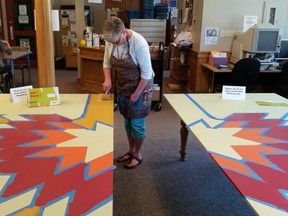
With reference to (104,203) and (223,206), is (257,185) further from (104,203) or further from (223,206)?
(223,206)

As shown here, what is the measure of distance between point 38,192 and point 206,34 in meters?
4.27

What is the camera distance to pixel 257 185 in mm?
1260

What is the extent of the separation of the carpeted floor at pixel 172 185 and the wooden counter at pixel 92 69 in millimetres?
1899

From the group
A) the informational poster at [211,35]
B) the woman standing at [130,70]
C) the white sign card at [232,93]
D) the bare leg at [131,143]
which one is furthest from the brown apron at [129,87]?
the informational poster at [211,35]

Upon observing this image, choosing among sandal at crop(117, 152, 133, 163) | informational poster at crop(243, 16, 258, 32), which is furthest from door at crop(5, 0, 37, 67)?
sandal at crop(117, 152, 133, 163)

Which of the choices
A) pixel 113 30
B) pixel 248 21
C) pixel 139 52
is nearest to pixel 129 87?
pixel 139 52

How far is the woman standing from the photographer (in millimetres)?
2146

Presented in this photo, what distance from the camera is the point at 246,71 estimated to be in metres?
4.09

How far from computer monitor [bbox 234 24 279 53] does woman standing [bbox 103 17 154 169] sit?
7.89 ft

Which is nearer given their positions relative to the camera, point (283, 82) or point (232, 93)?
point (232, 93)

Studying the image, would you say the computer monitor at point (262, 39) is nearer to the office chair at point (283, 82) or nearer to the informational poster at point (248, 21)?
the office chair at point (283, 82)

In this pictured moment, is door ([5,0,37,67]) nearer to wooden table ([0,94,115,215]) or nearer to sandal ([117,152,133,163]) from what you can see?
sandal ([117,152,133,163])

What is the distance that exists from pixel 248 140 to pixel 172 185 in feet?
3.37

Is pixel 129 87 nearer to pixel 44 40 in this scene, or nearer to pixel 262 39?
pixel 44 40
